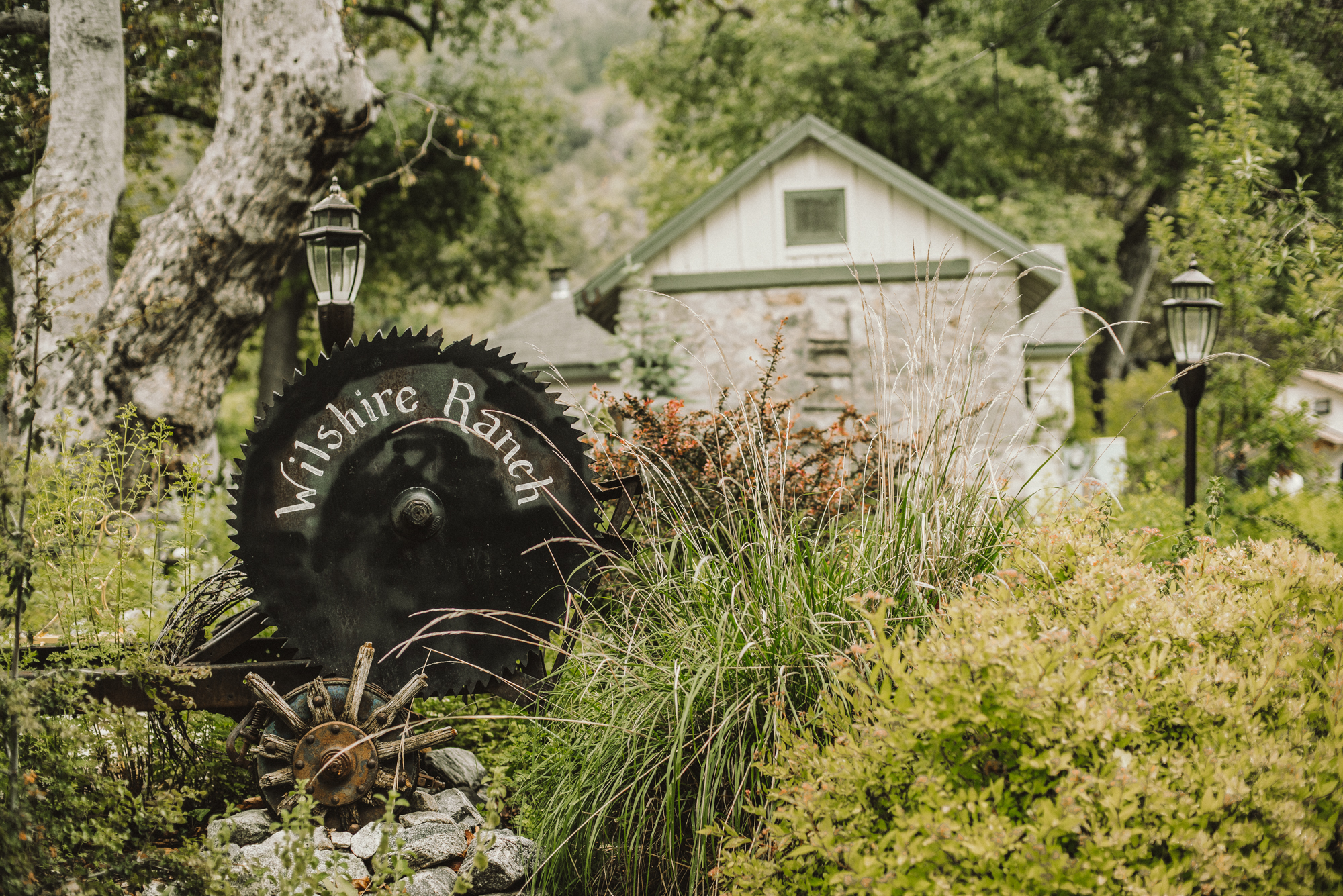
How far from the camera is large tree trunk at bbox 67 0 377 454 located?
5.91 meters

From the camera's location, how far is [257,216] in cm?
612

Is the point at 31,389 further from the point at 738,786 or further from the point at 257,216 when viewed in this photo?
the point at 257,216

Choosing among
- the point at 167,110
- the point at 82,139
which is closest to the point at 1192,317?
the point at 82,139

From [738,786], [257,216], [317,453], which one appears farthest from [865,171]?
[738,786]

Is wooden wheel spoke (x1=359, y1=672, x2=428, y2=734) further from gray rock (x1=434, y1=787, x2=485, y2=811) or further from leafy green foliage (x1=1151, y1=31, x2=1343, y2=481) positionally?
leafy green foliage (x1=1151, y1=31, x2=1343, y2=481)

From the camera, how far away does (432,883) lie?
2678 mm

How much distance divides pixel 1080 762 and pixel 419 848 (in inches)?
75.9

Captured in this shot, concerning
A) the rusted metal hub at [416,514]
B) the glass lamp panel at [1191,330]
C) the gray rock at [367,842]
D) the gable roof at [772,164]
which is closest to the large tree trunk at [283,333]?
the gable roof at [772,164]

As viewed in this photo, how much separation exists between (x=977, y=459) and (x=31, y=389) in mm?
2915

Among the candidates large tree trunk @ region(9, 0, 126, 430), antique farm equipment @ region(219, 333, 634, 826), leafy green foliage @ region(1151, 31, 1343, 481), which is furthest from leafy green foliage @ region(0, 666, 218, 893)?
leafy green foliage @ region(1151, 31, 1343, 481)

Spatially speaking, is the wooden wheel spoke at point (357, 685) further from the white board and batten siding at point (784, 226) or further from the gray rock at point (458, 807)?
the white board and batten siding at point (784, 226)

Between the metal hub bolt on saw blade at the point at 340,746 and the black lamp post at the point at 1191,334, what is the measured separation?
4.79 m

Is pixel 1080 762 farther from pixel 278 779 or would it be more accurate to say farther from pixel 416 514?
pixel 278 779

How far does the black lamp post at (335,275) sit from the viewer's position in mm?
4797
